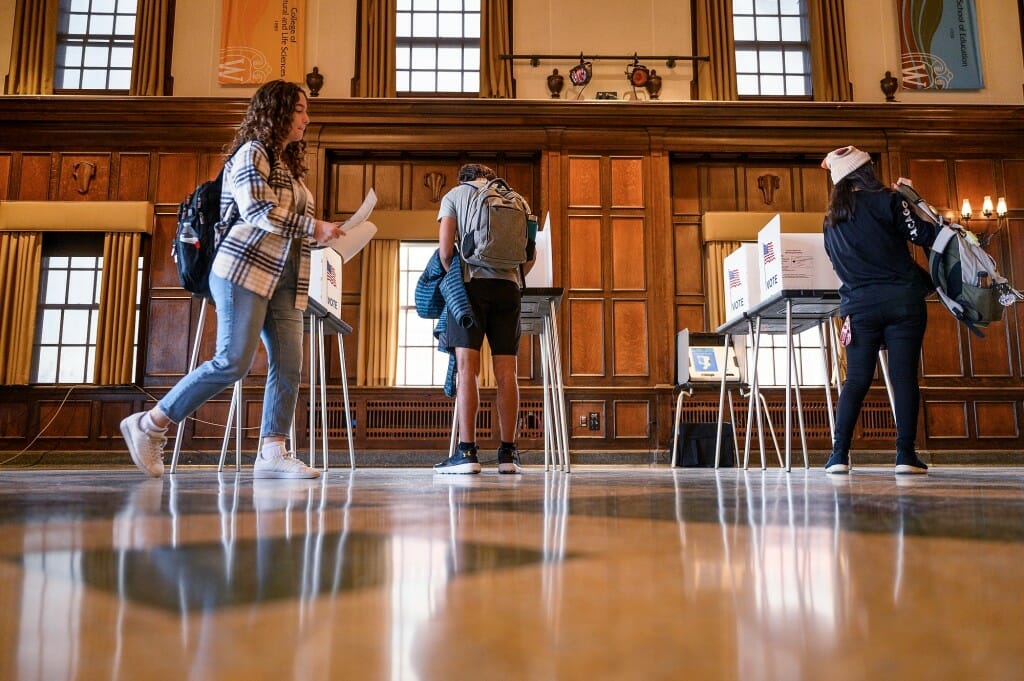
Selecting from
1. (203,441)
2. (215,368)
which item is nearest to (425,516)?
(215,368)

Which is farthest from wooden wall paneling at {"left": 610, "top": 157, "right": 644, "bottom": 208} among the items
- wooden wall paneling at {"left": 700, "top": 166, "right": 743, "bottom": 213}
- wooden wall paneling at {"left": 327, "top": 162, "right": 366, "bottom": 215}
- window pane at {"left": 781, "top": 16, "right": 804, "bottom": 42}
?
A: wooden wall paneling at {"left": 327, "top": 162, "right": 366, "bottom": 215}

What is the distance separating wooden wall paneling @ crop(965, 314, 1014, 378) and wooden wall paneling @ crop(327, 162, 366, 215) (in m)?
5.83

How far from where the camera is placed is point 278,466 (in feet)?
8.11

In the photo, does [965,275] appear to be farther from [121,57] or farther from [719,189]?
[121,57]

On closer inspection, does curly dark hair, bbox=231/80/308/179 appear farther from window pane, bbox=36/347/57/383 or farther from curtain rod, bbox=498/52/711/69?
window pane, bbox=36/347/57/383

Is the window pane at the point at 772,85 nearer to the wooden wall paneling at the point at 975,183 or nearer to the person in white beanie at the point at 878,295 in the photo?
the wooden wall paneling at the point at 975,183

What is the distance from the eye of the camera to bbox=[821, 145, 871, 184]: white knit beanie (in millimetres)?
3033

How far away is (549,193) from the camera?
7.60m

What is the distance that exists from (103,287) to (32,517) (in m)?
7.22

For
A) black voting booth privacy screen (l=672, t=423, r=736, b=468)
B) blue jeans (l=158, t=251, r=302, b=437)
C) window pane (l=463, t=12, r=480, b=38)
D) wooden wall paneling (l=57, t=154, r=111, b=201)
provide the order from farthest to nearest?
window pane (l=463, t=12, r=480, b=38), wooden wall paneling (l=57, t=154, r=111, b=201), black voting booth privacy screen (l=672, t=423, r=736, b=468), blue jeans (l=158, t=251, r=302, b=437)

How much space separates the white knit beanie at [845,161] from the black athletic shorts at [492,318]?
4.17 feet

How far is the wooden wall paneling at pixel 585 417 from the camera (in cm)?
721

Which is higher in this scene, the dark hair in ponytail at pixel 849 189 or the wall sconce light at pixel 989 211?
the wall sconce light at pixel 989 211

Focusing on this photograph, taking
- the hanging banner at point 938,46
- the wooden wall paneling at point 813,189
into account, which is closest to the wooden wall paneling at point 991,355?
the wooden wall paneling at point 813,189
